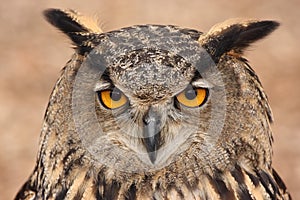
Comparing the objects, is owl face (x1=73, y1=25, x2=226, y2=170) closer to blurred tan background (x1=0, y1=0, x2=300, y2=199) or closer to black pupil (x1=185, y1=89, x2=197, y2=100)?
black pupil (x1=185, y1=89, x2=197, y2=100)

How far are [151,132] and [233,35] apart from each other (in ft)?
1.58

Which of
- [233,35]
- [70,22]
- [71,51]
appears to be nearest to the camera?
[233,35]

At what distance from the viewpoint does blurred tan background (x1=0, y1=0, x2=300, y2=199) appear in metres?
5.84

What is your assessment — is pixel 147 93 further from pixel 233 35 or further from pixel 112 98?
pixel 233 35

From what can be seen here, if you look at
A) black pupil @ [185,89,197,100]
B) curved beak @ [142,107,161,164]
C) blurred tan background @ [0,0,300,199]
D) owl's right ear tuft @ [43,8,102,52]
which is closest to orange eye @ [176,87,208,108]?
black pupil @ [185,89,197,100]

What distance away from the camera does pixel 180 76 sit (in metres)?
2.81

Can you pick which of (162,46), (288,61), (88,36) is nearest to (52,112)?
(88,36)

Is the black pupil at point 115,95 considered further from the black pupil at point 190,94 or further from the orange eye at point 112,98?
the black pupil at point 190,94

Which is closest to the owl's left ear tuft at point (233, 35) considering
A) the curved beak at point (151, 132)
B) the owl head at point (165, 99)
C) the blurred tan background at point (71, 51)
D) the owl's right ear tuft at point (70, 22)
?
the owl head at point (165, 99)

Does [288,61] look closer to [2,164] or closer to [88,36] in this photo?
[2,164]

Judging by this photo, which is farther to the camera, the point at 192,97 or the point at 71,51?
the point at 71,51

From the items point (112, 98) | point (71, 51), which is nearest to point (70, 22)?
point (112, 98)

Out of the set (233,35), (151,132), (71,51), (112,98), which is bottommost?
(151,132)

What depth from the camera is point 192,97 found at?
2869 mm
